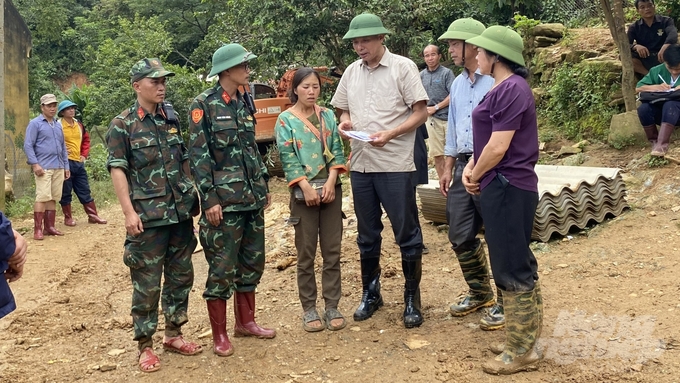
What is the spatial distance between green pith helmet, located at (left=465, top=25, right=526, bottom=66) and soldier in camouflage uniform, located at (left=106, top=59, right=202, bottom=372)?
1.99 m

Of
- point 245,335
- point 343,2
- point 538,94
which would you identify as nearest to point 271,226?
point 245,335

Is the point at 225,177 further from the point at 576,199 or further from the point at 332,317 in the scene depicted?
the point at 576,199

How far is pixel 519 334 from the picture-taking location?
3623mm

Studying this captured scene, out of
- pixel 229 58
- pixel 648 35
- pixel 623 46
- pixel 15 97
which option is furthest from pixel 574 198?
pixel 15 97

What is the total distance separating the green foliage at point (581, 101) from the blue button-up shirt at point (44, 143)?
23.3 feet

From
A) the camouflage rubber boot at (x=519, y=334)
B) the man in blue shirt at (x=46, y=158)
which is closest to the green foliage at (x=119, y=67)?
the man in blue shirt at (x=46, y=158)

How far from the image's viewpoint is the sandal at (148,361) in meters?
4.13

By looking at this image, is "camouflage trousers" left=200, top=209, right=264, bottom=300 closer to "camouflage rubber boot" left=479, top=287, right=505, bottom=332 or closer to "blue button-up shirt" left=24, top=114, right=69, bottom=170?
"camouflage rubber boot" left=479, top=287, right=505, bottom=332

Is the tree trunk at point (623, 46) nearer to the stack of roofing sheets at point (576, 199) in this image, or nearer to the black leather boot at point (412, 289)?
the stack of roofing sheets at point (576, 199)

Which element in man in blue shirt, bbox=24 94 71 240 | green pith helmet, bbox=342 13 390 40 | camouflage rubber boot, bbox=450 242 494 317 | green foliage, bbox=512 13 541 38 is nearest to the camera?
green pith helmet, bbox=342 13 390 40

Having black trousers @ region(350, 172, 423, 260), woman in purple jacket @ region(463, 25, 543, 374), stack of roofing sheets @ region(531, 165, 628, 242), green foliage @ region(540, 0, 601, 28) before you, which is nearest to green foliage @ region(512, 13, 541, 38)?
green foliage @ region(540, 0, 601, 28)

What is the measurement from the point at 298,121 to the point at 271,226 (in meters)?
3.89

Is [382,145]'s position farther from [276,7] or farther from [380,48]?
[276,7]

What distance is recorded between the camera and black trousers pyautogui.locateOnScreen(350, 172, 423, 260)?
4.48m
